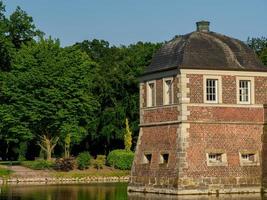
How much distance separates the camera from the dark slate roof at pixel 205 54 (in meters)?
32.3

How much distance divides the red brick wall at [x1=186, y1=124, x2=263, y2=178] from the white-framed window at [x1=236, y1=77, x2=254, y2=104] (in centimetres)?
117

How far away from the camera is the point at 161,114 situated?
3344 centimetres

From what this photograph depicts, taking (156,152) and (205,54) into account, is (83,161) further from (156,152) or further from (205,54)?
(205,54)

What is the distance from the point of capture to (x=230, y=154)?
32500 millimetres

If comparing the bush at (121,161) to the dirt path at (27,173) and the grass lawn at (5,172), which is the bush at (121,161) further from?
the grass lawn at (5,172)

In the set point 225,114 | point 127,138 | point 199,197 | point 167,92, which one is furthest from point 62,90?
point 199,197

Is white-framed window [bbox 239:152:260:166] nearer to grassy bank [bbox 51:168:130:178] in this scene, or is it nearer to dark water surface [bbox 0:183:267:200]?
dark water surface [bbox 0:183:267:200]

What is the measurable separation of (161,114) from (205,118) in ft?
7.22

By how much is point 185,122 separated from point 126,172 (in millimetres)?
19637

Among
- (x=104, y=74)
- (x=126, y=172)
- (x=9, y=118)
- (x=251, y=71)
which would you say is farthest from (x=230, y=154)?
(x=104, y=74)

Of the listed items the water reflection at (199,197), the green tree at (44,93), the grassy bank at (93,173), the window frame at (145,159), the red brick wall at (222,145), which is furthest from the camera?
the green tree at (44,93)

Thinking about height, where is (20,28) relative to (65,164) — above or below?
above

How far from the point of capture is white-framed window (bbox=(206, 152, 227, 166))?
3209 centimetres

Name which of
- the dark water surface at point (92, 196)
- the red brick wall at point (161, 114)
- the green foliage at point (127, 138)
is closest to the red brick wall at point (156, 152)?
the red brick wall at point (161, 114)
